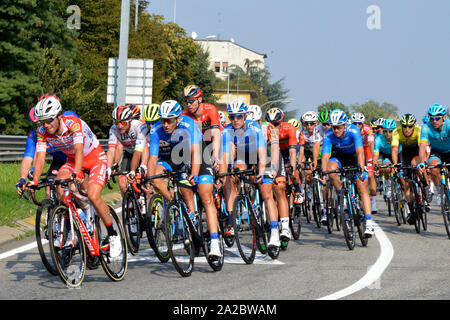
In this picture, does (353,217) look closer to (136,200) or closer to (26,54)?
(136,200)

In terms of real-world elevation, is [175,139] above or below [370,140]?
below

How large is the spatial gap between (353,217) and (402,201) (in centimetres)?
384

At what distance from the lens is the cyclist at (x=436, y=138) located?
12.0 meters

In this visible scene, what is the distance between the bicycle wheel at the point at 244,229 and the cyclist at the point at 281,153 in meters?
0.90

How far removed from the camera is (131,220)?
9922 millimetres

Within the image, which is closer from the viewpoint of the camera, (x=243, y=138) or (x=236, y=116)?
(x=236, y=116)

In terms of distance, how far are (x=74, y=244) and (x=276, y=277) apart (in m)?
2.25

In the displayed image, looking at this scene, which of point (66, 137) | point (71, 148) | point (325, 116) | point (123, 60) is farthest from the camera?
point (123, 60)

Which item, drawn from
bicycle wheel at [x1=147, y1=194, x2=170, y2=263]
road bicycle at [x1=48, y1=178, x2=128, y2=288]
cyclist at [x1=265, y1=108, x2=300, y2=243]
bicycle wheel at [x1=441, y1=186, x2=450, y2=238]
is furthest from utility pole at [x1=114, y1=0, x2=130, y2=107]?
road bicycle at [x1=48, y1=178, x2=128, y2=288]

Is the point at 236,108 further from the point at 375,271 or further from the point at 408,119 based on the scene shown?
the point at 408,119

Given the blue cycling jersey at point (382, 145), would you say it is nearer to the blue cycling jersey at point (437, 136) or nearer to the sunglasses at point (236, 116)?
the blue cycling jersey at point (437, 136)

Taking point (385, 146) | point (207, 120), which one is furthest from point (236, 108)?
point (385, 146)

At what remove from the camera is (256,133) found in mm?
9703
